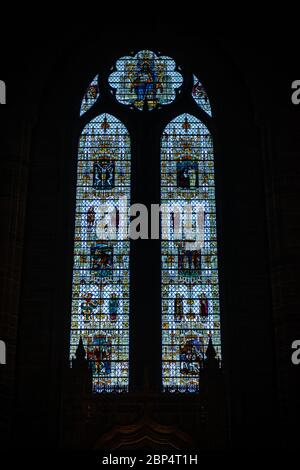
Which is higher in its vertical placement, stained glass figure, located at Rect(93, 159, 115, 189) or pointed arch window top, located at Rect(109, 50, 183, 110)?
pointed arch window top, located at Rect(109, 50, 183, 110)

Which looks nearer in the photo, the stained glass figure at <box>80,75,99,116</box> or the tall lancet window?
the tall lancet window

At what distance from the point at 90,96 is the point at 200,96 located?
76.1 inches

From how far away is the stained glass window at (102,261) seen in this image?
1449cm

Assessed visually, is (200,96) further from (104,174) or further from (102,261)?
(102,261)

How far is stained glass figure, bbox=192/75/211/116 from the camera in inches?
649

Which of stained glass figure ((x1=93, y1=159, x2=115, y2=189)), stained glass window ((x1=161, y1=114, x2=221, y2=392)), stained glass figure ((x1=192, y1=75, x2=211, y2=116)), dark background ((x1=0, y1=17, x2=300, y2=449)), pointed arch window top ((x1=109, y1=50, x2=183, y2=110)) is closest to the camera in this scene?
dark background ((x1=0, y1=17, x2=300, y2=449))

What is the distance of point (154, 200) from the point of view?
51.1 ft

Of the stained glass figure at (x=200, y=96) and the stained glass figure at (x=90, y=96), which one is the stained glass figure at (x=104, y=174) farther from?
the stained glass figure at (x=200, y=96)

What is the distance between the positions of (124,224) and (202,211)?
1.31 m

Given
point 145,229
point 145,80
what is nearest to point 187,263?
point 145,229

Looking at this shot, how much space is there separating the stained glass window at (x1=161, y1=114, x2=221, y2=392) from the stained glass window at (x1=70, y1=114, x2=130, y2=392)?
65 centimetres

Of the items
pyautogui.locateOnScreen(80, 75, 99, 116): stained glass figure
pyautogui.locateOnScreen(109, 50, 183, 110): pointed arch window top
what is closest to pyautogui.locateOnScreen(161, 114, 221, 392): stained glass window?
pyautogui.locateOnScreen(109, 50, 183, 110): pointed arch window top

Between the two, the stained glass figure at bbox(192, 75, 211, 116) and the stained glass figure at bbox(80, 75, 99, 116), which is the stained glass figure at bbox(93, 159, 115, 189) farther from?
the stained glass figure at bbox(192, 75, 211, 116)

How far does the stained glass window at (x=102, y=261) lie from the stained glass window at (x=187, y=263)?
65cm
